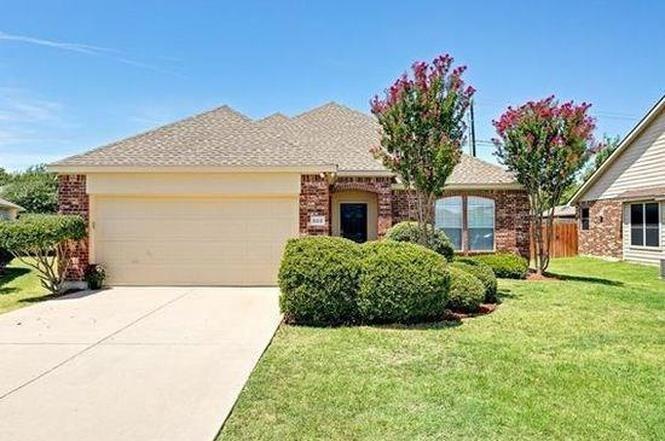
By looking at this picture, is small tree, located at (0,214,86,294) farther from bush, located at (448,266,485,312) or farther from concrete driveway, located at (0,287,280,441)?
bush, located at (448,266,485,312)

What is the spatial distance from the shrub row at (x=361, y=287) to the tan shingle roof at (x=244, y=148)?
14.7 ft

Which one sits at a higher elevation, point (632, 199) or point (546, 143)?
point (546, 143)

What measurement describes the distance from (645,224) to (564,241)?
6031 mm

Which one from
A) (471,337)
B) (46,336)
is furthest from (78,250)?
(471,337)

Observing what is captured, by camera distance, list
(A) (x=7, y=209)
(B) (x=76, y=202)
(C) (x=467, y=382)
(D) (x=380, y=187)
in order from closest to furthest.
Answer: (C) (x=467, y=382), (B) (x=76, y=202), (D) (x=380, y=187), (A) (x=7, y=209)

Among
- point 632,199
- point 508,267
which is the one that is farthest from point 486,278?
point 632,199

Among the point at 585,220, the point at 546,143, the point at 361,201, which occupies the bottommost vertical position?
the point at 585,220

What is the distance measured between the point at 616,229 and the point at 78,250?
20.2 metres

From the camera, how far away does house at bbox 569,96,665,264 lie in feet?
60.3

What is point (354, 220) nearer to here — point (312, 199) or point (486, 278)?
point (312, 199)

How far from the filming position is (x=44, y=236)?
10.9 m

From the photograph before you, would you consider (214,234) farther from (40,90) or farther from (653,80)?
(653,80)

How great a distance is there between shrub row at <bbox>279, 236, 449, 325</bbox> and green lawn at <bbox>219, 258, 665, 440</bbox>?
Result: 36 cm

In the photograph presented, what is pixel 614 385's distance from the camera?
525 cm
